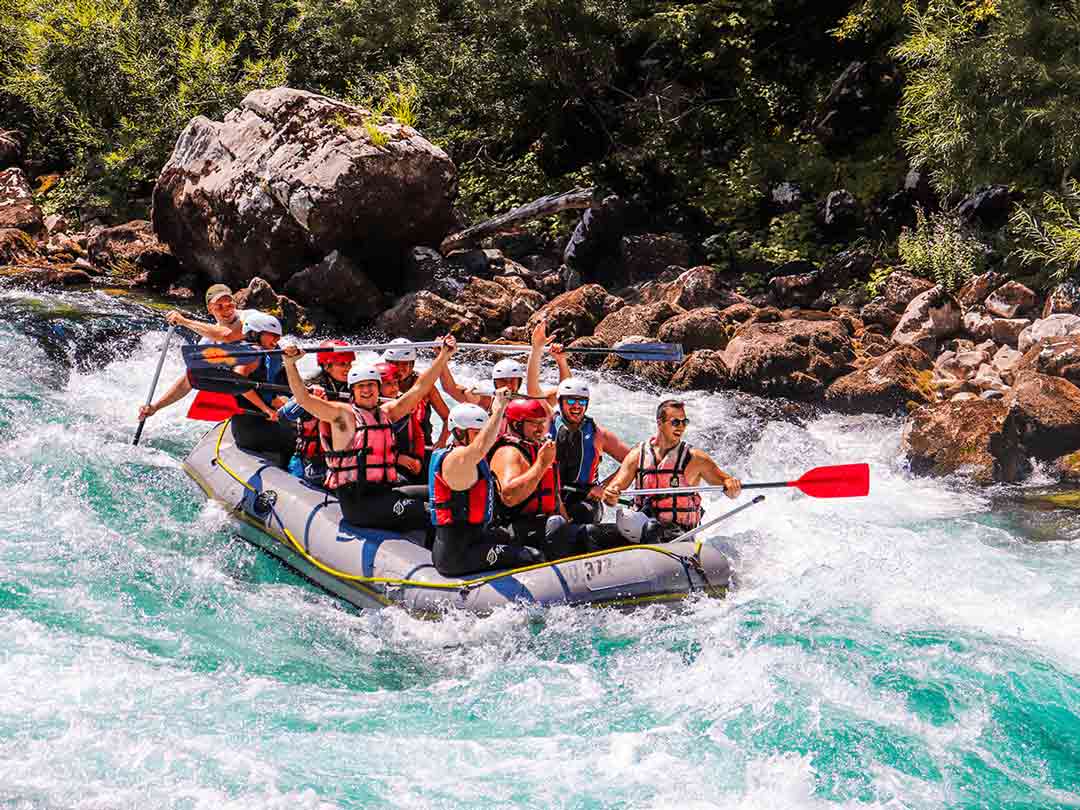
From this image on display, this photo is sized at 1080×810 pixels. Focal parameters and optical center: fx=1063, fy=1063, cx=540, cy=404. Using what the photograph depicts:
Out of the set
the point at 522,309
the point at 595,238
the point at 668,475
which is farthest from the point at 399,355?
the point at 595,238

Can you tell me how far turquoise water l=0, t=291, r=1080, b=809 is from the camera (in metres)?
4.46

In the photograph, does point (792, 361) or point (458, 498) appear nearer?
point (458, 498)

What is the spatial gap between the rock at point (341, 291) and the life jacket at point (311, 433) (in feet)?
19.7

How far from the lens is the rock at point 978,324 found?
10.9 meters

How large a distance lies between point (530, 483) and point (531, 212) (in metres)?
9.89

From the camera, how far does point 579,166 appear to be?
54.3ft

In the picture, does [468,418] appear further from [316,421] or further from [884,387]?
[884,387]

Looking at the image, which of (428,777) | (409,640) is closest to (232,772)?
(428,777)

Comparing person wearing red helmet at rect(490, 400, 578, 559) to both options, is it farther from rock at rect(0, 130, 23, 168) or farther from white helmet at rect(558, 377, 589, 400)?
rock at rect(0, 130, 23, 168)

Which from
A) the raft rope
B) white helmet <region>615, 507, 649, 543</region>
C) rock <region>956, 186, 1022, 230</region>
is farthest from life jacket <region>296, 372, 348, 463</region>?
rock <region>956, 186, 1022, 230</region>

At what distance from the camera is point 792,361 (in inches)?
419

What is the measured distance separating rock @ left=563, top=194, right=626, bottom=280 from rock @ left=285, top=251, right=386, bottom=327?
9.27ft

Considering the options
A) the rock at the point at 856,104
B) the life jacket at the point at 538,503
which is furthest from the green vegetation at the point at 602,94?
the life jacket at the point at 538,503

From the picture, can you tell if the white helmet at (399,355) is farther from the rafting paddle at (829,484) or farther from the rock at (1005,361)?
the rock at (1005,361)
